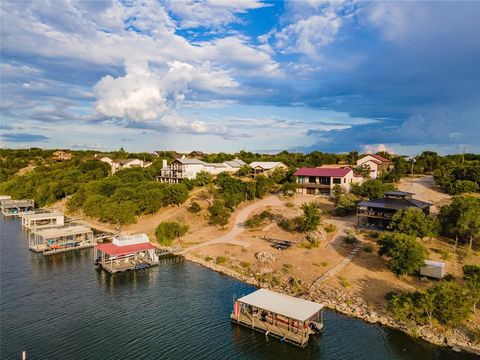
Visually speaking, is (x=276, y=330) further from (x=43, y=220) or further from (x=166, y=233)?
(x=43, y=220)

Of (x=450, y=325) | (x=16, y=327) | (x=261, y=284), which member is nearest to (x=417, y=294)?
(x=450, y=325)

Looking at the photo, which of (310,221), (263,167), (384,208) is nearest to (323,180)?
(310,221)

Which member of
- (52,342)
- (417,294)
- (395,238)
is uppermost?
(395,238)

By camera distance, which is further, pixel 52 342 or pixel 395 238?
pixel 395 238

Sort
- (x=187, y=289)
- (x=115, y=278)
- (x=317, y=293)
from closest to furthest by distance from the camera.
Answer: (x=317, y=293) → (x=187, y=289) → (x=115, y=278)

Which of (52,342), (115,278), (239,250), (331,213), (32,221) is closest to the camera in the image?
(52,342)

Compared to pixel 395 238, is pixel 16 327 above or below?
below

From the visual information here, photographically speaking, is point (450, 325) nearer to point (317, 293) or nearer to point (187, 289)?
point (317, 293)
